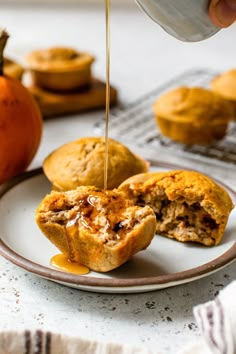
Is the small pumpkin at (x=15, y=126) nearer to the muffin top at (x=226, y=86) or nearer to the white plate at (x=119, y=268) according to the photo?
the white plate at (x=119, y=268)

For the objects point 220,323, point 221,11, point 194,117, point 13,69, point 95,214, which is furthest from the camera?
point 13,69

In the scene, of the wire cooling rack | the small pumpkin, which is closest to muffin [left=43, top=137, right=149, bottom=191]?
the small pumpkin

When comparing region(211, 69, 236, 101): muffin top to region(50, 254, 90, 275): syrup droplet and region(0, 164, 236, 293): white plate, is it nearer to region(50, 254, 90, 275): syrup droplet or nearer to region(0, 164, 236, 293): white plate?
region(0, 164, 236, 293): white plate

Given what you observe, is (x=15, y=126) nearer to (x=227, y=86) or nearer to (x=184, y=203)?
(x=184, y=203)

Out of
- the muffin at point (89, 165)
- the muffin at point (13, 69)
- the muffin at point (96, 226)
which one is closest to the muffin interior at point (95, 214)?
the muffin at point (96, 226)

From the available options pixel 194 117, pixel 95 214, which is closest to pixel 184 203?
pixel 95 214

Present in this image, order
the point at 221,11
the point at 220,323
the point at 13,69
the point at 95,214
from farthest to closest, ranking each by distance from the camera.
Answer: the point at 13,69 → the point at 95,214 → the point at 221,11 → the point at 220,323
